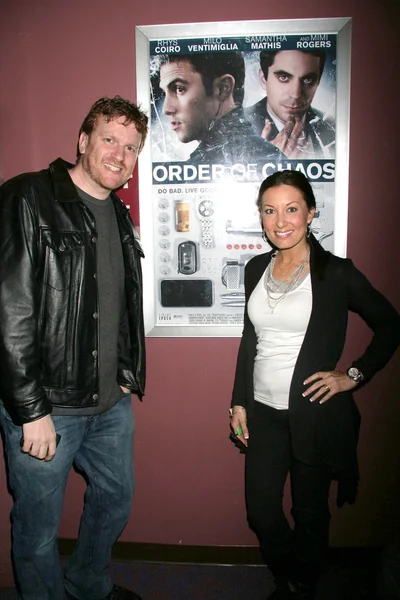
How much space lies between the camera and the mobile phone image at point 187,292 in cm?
185

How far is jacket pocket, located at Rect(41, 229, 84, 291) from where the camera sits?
1.34 meters

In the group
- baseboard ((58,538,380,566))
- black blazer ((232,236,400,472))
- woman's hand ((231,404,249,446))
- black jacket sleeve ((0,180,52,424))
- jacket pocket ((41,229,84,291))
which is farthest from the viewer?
baseboard ((58,538,380,566))

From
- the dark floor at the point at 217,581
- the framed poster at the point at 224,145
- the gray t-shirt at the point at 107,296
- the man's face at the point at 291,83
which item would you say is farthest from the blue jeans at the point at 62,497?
the man's face at the point at 291,83

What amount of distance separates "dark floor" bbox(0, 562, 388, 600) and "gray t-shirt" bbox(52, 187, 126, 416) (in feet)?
3.30

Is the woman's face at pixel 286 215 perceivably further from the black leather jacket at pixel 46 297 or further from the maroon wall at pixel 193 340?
the black leather jacket at pixel 46 297

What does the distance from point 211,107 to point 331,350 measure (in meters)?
1.19

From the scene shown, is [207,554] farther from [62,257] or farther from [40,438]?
[62,257]

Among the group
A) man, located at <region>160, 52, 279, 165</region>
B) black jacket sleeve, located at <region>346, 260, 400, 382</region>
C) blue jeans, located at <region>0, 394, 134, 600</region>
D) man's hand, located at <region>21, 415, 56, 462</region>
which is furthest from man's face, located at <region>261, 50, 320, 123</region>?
man's hand, located at <region>21, 415, 56, 462</region>

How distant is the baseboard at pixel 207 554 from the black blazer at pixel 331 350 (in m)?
0.82

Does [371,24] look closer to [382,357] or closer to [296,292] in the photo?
[296,292]

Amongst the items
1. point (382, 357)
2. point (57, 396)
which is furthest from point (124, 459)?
point (382, 357)

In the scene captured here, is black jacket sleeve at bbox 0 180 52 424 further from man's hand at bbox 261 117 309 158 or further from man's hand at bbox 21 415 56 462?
man's hand at bbox 261 117 309 158

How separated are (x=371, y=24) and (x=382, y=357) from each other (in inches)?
56.8

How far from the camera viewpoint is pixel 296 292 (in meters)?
1.47
